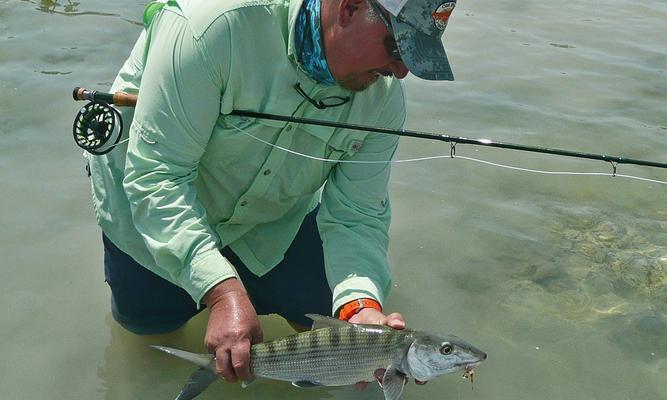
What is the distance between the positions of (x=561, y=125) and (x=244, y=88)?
397 cm

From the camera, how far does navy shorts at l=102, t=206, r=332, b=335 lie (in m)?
3.54

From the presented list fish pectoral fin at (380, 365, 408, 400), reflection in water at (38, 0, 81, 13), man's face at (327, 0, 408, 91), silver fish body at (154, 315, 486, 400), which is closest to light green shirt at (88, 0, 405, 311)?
man's face at (327, 0, 408, 91)

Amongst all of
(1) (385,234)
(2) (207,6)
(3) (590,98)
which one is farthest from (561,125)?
(2) (207,6)

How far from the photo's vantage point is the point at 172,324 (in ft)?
12.1

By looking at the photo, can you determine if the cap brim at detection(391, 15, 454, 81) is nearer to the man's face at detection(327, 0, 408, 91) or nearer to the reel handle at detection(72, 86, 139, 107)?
the man's face at detection(327, 0, 408, 91)

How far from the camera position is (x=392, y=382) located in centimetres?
282

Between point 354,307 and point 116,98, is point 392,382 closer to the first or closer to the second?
point 354,307

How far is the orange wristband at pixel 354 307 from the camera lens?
3.11 metres

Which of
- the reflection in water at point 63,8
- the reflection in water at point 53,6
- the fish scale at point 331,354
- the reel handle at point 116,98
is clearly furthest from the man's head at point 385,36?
the reflection in water at point 53,6

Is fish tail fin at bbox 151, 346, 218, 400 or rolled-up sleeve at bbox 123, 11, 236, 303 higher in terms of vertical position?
rolled-up sleeve at bbox 123, 11, 236, 303

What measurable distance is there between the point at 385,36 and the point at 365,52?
0.32 feet

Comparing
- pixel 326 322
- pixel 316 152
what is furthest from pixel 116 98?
pixel 326 322

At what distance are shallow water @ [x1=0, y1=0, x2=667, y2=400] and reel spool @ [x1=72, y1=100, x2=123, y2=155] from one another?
1.07m

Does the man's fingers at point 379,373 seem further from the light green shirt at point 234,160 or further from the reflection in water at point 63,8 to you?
the reflection in water at point 63,8
